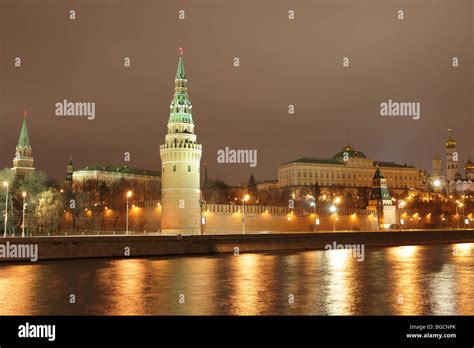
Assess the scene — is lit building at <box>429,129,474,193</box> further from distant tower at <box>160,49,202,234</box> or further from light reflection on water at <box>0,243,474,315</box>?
light reflection on water at <box>0,243,474,315</box>

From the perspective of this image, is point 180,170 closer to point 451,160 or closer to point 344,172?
point 344,172

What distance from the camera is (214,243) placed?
41.3 metres

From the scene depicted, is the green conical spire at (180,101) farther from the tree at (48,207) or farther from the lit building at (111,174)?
the lit building at (111,174)

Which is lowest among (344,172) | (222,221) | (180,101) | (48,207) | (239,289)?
(239,289)

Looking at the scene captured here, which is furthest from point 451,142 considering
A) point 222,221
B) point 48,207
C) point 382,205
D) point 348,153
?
point 48,207

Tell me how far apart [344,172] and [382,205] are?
4646cm

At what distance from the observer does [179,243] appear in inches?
1570

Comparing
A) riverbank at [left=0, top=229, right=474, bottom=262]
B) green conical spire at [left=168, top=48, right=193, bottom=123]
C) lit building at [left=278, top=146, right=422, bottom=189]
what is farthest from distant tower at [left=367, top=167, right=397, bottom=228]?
green conical spire at [left=168, top=48, right=193, bottom=123]

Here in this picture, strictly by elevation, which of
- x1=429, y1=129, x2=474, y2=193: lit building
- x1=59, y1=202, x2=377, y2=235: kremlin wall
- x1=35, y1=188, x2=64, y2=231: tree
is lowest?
x1=59, y1=202, x2=377, y2=235: kremlin wall

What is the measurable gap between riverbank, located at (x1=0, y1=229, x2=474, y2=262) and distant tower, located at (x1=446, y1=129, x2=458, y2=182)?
4350 inches

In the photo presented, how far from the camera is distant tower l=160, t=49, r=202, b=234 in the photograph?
56844 mm

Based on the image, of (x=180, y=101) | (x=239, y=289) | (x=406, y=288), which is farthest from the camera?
(x=180, y=101)

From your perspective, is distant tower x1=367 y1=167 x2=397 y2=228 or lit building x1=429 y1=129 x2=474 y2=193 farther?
lit building x1=429 y1=129 x2=474 y2=193
